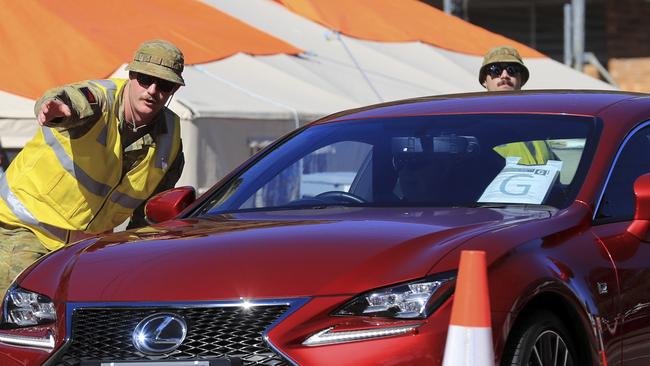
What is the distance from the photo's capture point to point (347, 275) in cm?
434

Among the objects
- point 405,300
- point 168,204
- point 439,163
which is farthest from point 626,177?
point 168,204

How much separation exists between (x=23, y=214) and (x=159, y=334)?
2.20 meters

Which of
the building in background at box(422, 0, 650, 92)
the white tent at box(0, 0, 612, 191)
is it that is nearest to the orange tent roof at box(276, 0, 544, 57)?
Result: the white tent at box(0, 0, 612, 191)

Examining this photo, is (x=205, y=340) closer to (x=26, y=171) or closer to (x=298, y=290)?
(x=298, y=290)

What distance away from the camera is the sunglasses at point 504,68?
8.85 metres

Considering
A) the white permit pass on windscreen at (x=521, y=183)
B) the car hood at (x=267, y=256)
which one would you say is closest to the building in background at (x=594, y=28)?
the white permit pass on windscreen at (x=521, y=183)

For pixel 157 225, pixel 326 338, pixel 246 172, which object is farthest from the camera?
pixel 246 172

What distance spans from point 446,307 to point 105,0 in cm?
935

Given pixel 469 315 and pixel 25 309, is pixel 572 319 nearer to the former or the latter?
pixel 469 315

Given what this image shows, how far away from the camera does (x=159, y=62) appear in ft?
20.7

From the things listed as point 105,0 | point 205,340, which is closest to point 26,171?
point 205,340

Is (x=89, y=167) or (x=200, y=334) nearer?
(x=200, y=334)

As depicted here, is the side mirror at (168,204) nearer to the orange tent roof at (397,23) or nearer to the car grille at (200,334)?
the car grille at (200,334)

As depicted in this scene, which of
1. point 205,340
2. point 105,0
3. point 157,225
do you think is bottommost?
point 205,340
